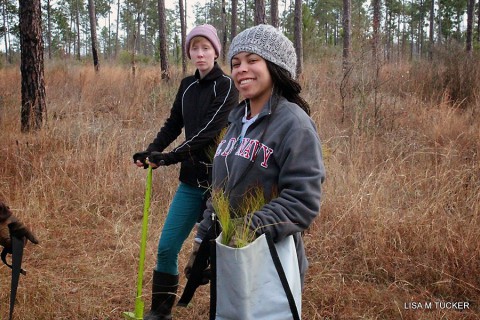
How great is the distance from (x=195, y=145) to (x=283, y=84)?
3.36 feet

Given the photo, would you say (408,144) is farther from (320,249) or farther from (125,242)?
(125,242)

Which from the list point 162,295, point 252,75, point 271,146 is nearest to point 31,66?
point 162,295

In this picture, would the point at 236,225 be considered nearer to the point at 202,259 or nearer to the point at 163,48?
the point at 202,259

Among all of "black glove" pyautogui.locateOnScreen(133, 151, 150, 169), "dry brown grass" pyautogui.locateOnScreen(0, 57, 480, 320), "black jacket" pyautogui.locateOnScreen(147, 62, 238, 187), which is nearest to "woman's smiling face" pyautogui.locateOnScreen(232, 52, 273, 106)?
"black jacket" pyautogui.locateOnScreen(147, 62, 238, 187)

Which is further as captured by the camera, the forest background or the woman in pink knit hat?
the forest background

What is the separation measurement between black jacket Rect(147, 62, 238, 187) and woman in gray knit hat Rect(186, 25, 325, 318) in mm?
783

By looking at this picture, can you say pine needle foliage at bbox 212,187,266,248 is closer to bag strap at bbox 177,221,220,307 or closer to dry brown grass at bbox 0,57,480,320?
bag strap at bbox 177,221,220,307

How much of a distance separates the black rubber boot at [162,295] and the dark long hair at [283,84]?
1.57 m

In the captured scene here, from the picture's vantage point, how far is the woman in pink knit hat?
8.70ft

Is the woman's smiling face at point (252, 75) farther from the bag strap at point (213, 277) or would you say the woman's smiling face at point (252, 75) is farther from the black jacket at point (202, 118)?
the black jacket at point (202, 118)

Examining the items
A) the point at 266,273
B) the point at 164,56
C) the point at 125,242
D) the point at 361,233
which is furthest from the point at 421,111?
the point at 164,56

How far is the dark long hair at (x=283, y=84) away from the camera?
1677mm

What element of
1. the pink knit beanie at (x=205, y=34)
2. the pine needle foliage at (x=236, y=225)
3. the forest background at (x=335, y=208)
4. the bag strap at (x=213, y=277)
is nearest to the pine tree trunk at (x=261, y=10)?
the forest background at (x=335, y=208)

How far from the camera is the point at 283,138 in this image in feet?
4.97
